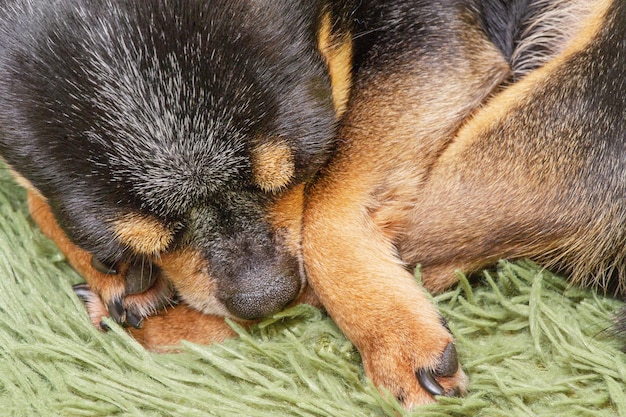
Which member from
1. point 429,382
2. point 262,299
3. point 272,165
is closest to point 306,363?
point 262,299

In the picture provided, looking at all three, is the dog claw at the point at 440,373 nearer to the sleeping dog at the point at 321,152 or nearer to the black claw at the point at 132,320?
the sleeping dog at the point at 321,152

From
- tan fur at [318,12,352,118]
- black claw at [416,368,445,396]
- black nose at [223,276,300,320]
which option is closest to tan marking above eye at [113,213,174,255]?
black nose at [223,276,300,320]

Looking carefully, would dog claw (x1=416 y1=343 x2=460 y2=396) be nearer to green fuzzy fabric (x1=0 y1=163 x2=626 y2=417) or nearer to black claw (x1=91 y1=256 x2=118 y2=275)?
green fuzzy fabric (x1=0 y1=163 x2=626 y2=417)

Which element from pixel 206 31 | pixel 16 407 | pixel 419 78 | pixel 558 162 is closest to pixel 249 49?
pixel 206 31

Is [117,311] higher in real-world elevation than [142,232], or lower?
lower

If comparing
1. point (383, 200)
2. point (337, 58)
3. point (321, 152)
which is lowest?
point (383, 200)

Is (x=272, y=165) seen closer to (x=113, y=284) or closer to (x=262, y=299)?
(x=262, y=299)

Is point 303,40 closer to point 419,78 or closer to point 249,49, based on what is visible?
point 249,49
